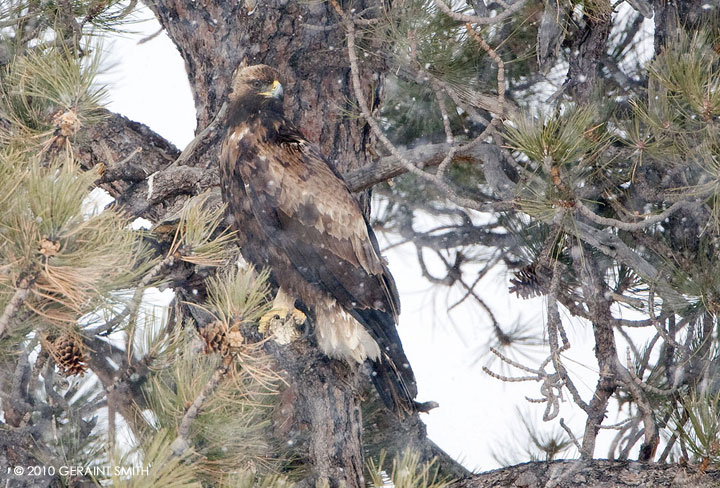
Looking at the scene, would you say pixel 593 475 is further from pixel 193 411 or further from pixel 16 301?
pixel 16 301

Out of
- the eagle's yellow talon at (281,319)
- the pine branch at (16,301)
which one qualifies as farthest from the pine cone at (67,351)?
the eagle's yellow talon at (281,319)

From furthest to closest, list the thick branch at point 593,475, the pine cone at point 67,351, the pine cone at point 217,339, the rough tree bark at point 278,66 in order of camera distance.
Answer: the rough tree bark at point 278,66 → the thick branch at point 593,475 → the pine cone at point 67,351 → the pine cone at point 217,339

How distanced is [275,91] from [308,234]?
62 cm

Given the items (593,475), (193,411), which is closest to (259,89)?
(193,411)

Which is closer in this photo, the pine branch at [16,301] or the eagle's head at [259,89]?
the pine branch at [16,301]

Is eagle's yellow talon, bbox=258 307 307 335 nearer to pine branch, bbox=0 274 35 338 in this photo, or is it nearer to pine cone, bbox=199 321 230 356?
pine cone, bbox=199 321 230 356

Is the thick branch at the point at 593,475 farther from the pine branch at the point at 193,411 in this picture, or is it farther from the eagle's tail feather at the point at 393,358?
the pine branch at the point at 193,411

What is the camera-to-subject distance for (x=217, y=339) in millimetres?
1774

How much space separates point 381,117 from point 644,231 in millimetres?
1698

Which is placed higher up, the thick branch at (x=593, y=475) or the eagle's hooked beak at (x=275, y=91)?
the eagle's hooked beak at (x=275, y=91)

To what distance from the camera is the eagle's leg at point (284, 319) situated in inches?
114

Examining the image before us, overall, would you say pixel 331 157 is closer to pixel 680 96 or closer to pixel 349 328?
pixel 349 328

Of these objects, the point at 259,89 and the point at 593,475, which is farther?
the point at 259,89

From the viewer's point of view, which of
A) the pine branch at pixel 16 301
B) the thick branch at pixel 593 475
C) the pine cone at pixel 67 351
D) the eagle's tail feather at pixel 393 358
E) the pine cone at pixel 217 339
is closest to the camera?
the pine branch at pixel 16 301
